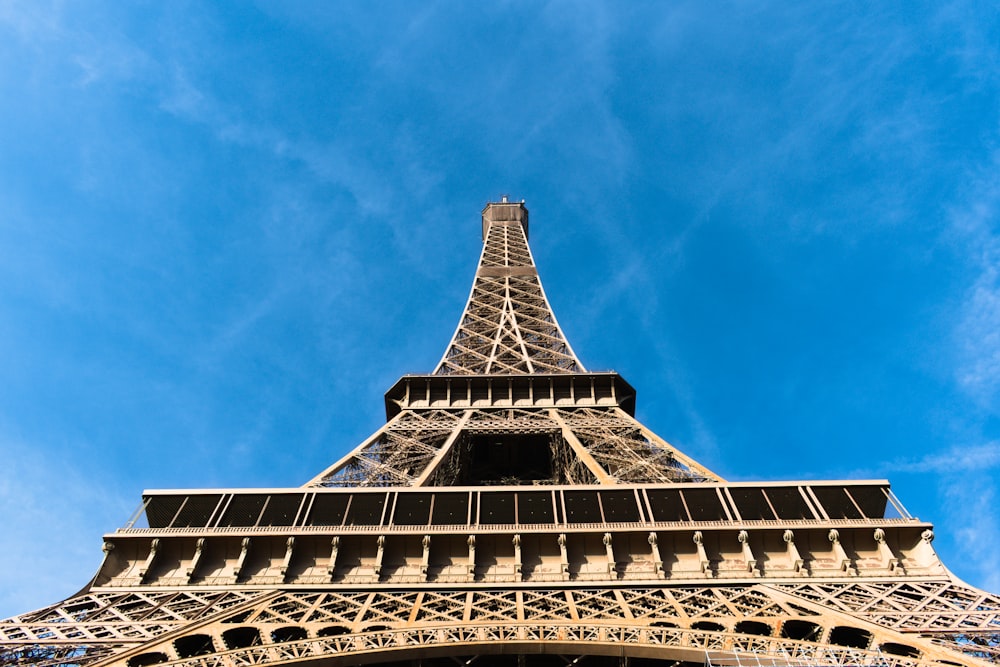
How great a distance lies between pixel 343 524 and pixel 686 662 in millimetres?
9431

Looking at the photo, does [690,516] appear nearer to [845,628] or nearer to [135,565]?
[845,628]

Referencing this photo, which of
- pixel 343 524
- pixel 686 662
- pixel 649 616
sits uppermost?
pixel 343 524

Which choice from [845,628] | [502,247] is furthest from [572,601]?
[502,247]

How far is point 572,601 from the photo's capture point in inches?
709

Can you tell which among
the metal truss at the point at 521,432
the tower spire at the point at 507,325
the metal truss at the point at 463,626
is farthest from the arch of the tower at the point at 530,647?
the tower spire at the point at 507,325

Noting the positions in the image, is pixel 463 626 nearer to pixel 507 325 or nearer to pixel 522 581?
pixel 522 581

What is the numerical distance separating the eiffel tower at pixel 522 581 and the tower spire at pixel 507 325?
45.6ft

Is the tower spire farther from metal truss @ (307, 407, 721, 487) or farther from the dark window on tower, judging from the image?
metal truss @ (307, 407, 721, 487)

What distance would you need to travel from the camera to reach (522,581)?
19.7m

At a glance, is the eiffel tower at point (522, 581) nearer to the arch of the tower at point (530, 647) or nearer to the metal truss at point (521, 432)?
the arch of the tower at point (530, 647)

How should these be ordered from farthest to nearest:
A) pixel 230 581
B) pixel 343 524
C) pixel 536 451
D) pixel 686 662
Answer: pixel 536 451
pixel 343 524
pixel 230 581
pixel 686 662

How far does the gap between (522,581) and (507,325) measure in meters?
28.4

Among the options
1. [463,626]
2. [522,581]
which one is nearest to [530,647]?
[463,626]

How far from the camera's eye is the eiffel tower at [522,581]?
1543 centimetres
